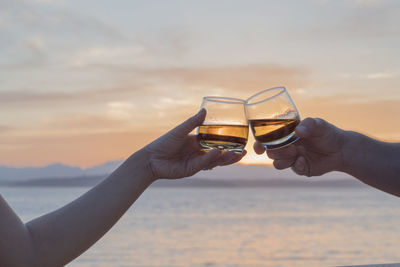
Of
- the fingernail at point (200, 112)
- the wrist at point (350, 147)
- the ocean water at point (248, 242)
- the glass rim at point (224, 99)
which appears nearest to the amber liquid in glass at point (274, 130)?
the glass rim at point (224, 99)

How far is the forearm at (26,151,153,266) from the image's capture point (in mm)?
2115

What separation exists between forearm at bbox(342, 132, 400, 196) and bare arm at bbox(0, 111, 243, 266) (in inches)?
29.0

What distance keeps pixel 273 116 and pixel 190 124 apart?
1.43 feet

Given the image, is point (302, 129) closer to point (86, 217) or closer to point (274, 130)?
point (274, 130)

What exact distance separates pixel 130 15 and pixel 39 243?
22.1 meters

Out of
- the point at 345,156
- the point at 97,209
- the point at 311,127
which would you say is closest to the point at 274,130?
the point at 311,127

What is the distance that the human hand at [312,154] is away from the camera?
2.87 meters

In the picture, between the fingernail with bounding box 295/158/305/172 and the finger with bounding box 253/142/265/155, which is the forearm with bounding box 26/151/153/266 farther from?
the fingernail with bounding box 295/158/305/172

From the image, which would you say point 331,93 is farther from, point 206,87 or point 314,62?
point 206,87

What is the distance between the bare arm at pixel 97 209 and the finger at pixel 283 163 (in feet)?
1.32

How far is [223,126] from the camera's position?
2.46m

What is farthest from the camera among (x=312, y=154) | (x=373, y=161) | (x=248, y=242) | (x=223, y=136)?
(x=248, y=242)

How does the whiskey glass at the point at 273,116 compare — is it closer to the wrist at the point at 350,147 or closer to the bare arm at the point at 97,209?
the bare arm at the point at 97,209

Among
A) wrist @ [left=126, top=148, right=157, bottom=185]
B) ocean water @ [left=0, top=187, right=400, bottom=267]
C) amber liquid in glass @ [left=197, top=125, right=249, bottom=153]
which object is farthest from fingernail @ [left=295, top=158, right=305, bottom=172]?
ocean water @ [left=0, top=187, right=400, bottom=267]
